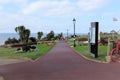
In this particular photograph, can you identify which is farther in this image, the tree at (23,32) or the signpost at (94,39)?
the tree at (23,32)

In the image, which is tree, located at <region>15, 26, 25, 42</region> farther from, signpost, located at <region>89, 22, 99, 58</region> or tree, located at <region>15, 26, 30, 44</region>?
signpost, located at <region>89, 22, 99, 58</region>

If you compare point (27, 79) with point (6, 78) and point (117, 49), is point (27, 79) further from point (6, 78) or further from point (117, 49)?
point (117, 49)

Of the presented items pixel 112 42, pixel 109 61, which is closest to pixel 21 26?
pixel 112 42

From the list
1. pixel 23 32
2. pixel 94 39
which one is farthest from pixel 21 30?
pixel 94 39

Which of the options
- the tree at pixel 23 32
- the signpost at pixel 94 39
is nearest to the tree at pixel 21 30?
the tree at pixel 23 32

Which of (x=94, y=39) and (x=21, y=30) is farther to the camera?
(x=21, y=30)

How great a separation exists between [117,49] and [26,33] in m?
45.1

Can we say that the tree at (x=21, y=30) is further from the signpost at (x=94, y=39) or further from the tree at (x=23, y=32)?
the signpost at (x=94, y=39)

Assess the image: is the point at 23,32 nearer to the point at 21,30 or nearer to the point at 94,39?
the point at 21,30

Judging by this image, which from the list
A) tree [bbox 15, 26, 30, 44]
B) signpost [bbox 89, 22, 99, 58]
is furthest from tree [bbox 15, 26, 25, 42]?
signpost [bbox 89, 22, 99, 58]

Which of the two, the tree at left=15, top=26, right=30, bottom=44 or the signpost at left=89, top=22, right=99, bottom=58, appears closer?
the signpost at left=89, top=22, right=99, bottom=58

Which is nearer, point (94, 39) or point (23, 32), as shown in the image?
point (94, 39)

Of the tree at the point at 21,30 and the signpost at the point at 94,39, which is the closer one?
the signpost at the point at 94,39

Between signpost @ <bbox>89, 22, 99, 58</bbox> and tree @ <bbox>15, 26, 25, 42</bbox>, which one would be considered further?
tree @ <bbox>15, 26, 25, 42</bbox>
